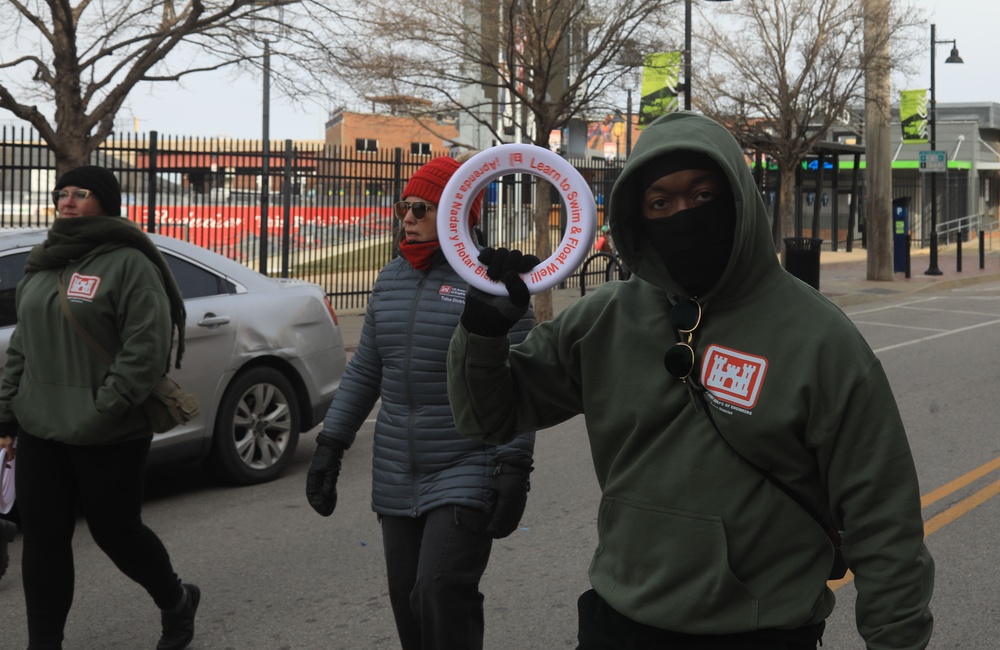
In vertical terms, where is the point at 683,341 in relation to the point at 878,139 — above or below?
below

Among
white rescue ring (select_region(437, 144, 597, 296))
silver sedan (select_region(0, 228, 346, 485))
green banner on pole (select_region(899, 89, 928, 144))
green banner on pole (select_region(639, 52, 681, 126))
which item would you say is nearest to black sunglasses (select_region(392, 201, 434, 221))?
white rescue ring (select_region(437, 144, 597, 296))

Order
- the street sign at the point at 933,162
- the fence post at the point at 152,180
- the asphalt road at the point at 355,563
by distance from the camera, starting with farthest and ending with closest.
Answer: the street sign at the point at 933,162 < the fence post at the point at 152,180 < the asphalt road at the point at 355,563

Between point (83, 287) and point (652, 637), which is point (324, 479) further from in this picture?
point (652, 637)

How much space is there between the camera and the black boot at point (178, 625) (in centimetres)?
456

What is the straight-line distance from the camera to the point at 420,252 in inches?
145

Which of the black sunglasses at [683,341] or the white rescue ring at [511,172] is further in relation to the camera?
the white rescue ring at [511,172]

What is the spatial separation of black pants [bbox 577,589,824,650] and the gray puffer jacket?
1106 millimetres

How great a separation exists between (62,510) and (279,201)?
1365cm

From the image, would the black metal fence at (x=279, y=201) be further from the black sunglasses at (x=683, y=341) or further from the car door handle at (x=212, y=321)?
the black sunglasses at (x=683, y=341)

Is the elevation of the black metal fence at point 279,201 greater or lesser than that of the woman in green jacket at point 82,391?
greater

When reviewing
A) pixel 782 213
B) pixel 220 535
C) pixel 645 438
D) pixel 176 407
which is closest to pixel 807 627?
pixel 645 438

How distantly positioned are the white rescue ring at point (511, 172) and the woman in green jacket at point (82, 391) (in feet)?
6.71

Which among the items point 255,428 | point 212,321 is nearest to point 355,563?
point 255,428

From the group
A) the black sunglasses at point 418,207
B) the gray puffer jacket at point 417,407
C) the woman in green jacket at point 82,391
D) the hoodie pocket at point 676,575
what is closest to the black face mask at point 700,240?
the hoodie pocket at point 676,575
